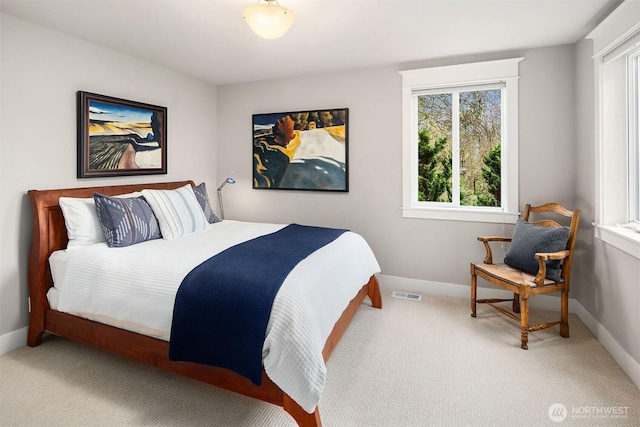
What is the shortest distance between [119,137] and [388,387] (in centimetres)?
319

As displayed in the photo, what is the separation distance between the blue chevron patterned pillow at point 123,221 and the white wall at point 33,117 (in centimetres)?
54

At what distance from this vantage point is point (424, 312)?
322 centimetres

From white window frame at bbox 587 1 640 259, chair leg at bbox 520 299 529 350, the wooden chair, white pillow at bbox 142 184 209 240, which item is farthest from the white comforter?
white window frame at bbox 587 1 640 259

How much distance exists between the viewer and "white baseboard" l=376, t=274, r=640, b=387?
7.29ft

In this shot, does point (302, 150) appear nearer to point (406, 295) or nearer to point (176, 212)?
point (176, 212)

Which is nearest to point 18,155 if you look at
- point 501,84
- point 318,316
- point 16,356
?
point 16,356

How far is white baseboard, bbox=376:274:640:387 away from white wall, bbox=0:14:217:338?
3.10m

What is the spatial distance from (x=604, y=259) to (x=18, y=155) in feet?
14.7

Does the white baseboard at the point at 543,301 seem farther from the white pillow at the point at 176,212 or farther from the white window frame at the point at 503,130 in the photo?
the white pillow at the point at 176,212

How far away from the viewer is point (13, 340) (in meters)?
2.57

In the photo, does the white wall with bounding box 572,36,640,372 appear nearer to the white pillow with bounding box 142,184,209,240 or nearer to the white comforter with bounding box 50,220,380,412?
the white comforter with bounding box 50,220,380,412

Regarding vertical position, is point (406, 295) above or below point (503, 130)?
below

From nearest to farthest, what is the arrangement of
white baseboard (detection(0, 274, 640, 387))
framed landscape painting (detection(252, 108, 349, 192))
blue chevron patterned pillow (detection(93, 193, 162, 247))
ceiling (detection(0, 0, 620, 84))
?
white baseboard (detection(0, 274, 640, 387)) < ceiling (detection(0, 0, 620, 84)) < blue chevron patterned pillow (detection(93, 193, 162, 247)) < framed landscape painting (detection(252, 108, 349, 192))

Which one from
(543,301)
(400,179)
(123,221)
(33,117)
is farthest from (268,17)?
(543,301)
